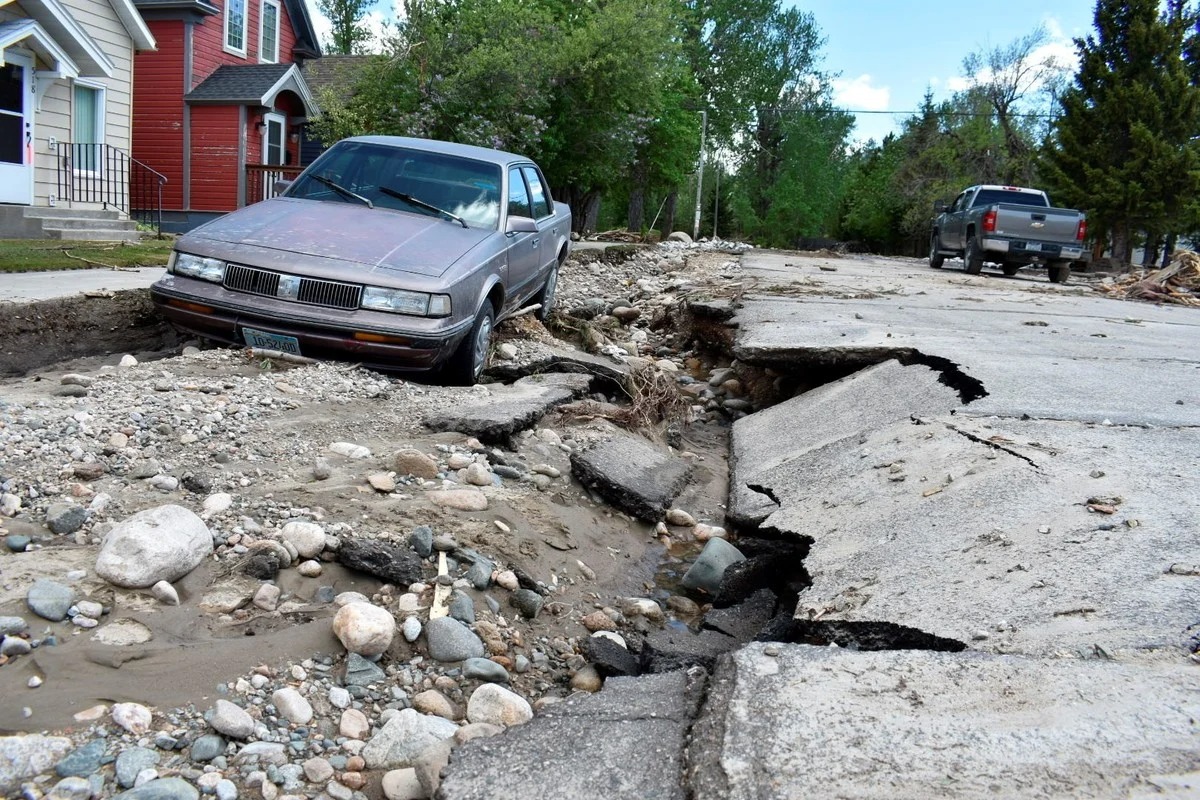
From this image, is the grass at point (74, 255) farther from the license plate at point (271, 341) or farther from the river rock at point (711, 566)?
the river rock at point (711, 566)

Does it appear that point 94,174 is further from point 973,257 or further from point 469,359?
point 973,257

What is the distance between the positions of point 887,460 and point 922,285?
1085 centimetres

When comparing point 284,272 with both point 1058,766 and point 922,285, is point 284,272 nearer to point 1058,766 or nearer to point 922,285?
point 1058,766

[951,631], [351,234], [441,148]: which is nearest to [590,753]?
[951,631]

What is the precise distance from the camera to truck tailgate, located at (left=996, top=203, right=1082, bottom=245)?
1836 cm

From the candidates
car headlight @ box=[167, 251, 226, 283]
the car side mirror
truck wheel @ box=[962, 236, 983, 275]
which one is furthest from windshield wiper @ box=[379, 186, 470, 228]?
truck wheel @ box=[962, 236, 983, 275]

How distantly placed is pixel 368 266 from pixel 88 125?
1507 centimetres

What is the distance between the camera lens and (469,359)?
6.25 metres

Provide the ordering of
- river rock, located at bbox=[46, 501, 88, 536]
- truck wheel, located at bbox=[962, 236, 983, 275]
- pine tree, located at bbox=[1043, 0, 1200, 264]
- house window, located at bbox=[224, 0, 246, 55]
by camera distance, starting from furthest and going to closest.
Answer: pine tree, located at bbox=[1043, 0, 1200, 264] → house window, located at bbox=[224, 0, 246, 55] → truck wheel, located at bbox=[962, 236, 983, 275] → river rock, located at bbox=[46, 501, 88, 536]

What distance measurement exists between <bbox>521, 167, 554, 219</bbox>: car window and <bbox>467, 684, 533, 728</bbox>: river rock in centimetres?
596

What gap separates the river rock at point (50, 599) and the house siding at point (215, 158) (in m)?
21.0

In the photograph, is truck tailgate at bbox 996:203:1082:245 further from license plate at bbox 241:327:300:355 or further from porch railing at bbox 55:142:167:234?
license plate at bbox 241:327:300:355

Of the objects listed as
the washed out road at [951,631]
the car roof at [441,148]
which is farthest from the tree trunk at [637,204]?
the washed out road at [951,631]

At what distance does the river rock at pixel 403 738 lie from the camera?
2.49m
